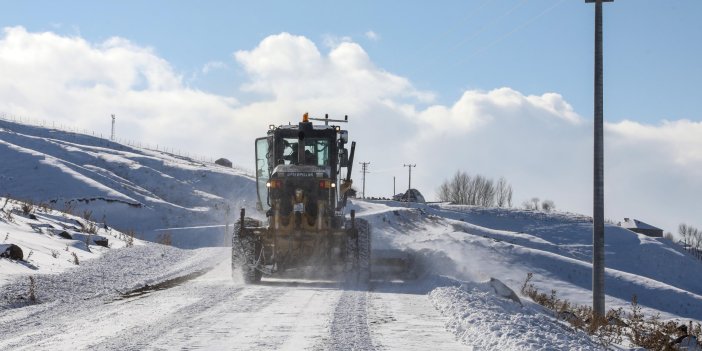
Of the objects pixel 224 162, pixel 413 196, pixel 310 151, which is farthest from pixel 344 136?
pixel 413 196

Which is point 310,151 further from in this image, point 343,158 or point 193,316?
point 193,316

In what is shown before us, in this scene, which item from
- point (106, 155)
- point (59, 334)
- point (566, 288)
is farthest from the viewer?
point (106, 155)

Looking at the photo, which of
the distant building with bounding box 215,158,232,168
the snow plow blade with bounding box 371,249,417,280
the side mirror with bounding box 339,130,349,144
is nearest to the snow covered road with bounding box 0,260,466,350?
the side mirror with bounding box 339,130,349,144

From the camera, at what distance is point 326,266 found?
50.3 feet

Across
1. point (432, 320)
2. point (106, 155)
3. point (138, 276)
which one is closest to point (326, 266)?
point (138, 276)

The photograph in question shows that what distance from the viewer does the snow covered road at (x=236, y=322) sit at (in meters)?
7.50

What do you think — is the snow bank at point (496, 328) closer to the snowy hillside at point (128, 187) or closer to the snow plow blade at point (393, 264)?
the snow plow blade at point (393, 264)

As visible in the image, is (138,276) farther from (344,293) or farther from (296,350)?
(296,350)

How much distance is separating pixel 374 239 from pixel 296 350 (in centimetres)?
2982

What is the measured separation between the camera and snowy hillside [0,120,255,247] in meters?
45.6

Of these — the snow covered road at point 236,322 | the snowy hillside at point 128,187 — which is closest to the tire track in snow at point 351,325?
the snow covered road at point 236,322

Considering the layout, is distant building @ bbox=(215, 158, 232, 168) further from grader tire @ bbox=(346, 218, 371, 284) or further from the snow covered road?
the snow covered road

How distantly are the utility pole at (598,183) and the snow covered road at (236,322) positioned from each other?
638 centimetres

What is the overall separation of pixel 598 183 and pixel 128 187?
1801 inches
